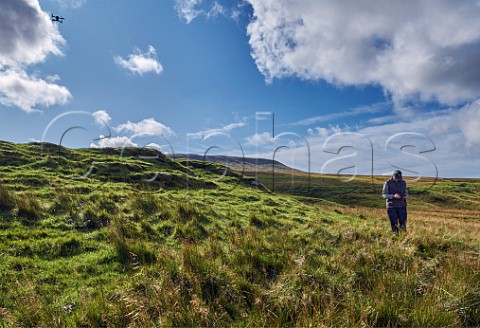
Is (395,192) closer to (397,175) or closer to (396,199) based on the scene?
(396,199)

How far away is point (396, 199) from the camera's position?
11.4 metres

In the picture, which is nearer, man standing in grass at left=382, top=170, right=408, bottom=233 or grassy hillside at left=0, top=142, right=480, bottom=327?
grassy hillside at left=0, top=142, right=480, bottom=327

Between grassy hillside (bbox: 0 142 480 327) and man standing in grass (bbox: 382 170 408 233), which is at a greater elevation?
man standing in grass (bbox: 382 170 408 233)

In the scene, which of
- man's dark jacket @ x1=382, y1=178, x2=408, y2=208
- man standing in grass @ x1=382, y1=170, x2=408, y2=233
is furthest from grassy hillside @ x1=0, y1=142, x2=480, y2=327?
man's dark jacket @ x1=382, y1=178, x2=408, y2=208

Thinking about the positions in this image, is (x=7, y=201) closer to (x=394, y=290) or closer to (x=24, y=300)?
(x=24, y=300)

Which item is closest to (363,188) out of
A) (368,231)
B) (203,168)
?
(203,168)

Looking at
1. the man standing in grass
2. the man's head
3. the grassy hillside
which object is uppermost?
the man's head

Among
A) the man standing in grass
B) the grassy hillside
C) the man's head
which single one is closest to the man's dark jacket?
the man standing in grass

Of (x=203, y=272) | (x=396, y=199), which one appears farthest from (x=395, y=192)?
(x=203, y=272)

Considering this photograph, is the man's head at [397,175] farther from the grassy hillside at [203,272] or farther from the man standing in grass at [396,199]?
the grassy hillside at [203,272]

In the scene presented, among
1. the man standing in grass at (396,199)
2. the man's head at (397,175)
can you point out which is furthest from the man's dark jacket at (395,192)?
the man's head at (397,175)

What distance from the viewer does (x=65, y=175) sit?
2008 centimetres

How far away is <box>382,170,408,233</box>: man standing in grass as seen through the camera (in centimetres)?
1128

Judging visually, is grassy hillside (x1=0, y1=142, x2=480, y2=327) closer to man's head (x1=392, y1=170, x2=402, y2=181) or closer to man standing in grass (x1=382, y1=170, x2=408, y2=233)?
man standing in grass (x1=382, y1=170, x2=408, y2=233)
